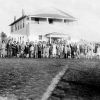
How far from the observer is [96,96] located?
798 centimetres

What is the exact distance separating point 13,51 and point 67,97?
69.9 feet

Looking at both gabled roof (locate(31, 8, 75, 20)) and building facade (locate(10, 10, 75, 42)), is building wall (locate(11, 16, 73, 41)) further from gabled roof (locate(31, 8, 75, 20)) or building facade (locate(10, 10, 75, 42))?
gabled roof (locate(31, 8, 75, 20))

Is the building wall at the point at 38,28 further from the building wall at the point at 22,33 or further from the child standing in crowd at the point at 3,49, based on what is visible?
the child standing in crowd at the point at 3,49

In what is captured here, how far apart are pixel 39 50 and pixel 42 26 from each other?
18693mm

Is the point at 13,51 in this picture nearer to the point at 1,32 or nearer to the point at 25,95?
the point at 25,95

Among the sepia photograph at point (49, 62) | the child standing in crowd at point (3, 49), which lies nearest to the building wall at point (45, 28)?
the sepia photograph at point (49, 62)

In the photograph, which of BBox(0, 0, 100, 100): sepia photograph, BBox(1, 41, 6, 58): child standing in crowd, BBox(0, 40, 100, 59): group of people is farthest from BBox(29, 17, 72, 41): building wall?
BBox(1, 41, 6, 58): child standing in crowd

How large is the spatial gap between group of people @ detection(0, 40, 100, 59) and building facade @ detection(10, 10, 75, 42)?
1563cm

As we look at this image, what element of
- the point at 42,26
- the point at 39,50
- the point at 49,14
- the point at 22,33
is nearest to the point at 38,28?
the point at 42,26

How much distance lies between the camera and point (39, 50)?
28703 mm

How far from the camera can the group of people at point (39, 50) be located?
28547 mm

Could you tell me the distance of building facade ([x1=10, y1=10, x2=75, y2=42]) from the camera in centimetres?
4603

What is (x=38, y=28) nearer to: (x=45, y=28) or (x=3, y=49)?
(x=45, y=28)

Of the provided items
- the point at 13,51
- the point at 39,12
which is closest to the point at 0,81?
the point at 13,51
